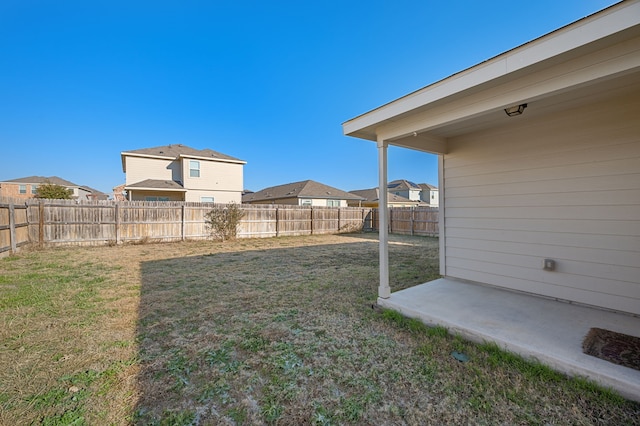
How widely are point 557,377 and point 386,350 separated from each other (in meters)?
1.26

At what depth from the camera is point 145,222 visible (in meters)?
10.3

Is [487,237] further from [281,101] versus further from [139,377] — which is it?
[281,101]

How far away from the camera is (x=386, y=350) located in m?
2.47

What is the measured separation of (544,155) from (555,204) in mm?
671

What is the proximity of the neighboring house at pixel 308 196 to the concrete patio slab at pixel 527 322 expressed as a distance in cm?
1767

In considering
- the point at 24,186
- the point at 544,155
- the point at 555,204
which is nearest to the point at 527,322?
the point at 555,204

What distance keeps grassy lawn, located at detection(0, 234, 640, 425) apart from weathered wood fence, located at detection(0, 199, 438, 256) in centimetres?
555

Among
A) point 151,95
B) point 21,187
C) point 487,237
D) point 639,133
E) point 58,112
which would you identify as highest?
point 151,95

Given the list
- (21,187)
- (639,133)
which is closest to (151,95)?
(639,133)

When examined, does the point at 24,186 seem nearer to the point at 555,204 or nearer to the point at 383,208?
the point at 383,208

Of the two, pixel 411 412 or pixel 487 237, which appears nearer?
pixel 411 412

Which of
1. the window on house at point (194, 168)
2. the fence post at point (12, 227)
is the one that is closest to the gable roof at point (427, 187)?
the window on house at point (194, 168)

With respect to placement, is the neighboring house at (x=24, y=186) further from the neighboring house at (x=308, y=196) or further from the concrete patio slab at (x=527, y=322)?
the concrete patio slab at (x=527, y=322)

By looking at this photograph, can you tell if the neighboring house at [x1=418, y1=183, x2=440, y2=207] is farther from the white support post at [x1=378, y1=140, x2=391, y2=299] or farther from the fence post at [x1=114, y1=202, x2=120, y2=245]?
the white support post at [x1=378, y1=140, x2=391, y2=299]
